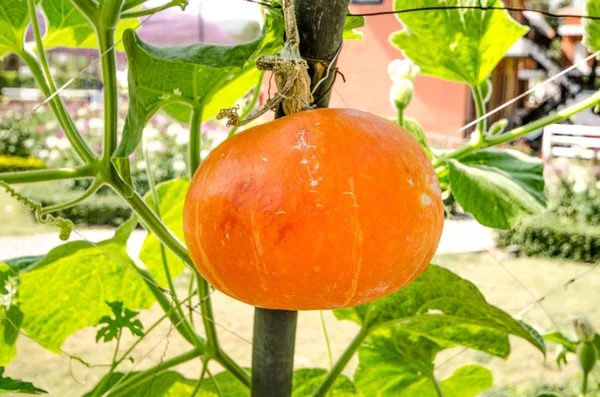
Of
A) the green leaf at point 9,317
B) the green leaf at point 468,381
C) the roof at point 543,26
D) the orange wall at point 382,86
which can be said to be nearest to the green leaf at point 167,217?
the green leaf at point 9,317

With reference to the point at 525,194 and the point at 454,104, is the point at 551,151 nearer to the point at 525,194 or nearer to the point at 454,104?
the point at 454,104

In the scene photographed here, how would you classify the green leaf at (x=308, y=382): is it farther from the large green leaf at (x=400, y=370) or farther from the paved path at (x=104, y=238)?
the paved path at (x=104, y=238)

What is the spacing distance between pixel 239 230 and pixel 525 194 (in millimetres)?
469

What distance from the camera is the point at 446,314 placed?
0.68 metres

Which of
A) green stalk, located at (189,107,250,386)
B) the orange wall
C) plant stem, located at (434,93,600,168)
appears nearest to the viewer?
green stalk, located at (189,107,250,386)

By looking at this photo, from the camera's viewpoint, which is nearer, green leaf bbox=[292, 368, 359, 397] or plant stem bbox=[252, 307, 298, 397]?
plant stem bbox=[252, 307, 298, 397]

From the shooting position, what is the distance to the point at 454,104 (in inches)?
313

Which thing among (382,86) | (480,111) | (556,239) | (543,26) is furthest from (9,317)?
(543,26)

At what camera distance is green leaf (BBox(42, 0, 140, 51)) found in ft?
2.63

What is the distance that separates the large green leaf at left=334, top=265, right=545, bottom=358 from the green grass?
142cm

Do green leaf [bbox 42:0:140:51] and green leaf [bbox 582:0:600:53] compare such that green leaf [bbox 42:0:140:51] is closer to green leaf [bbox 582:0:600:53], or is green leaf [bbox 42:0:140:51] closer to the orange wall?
green leaf [bbox 582:0:600:53]

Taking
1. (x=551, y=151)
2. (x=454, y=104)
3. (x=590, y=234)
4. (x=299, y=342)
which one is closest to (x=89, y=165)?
(x=299, y=342)

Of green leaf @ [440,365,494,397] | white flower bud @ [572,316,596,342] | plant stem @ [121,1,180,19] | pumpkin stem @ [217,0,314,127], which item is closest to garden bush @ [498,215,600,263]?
green leaf @ [440,365,494,397]

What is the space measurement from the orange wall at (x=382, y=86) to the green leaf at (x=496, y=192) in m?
5.34
